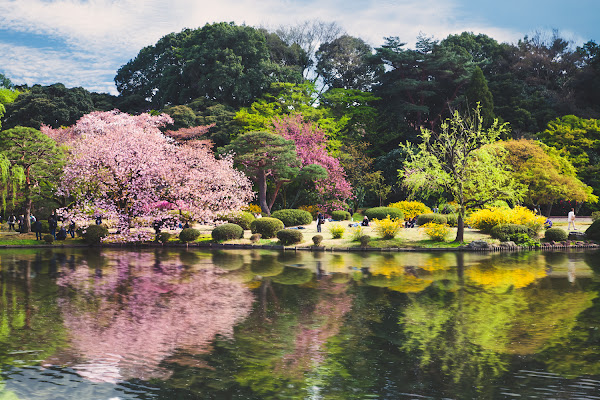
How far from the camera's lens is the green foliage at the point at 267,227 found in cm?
3416

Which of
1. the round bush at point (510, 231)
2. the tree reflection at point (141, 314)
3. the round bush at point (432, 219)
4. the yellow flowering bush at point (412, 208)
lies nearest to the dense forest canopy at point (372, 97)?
the yellow flowering bush at point (412, 208)

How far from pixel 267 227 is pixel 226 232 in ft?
9.00

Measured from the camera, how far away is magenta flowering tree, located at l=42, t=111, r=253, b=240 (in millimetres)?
32812

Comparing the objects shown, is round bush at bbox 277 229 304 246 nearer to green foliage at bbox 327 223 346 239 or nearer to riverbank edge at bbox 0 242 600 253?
riverbank edge at bbox 0 242 600 253

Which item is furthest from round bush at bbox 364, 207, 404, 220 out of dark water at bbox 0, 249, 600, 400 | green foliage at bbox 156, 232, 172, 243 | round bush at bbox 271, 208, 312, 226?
dark water at bbox 0, 249, 600, 400

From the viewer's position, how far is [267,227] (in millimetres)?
34156

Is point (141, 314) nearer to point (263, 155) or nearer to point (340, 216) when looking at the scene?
point (263, 155)

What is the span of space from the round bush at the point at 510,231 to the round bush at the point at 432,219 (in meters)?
5.08

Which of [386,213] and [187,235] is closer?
[187,235]

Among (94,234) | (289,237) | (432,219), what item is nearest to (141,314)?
(289,237)

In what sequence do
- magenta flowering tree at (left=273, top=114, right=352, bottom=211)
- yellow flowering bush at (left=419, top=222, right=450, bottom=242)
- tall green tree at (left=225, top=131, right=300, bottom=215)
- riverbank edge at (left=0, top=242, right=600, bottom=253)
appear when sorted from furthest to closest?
magenta flowering tree at (left=273, top=114, right=352, bottom=211) < tall green tree at (left=225, top=131, right=300, bottom=215) < yellow flowering bush at (left=419, top=222, right=450, bottom=242) < riverbank edge at (left=0, top=242, right=600, bottom=253)

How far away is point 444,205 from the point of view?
4366 cm

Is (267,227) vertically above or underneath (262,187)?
underneath

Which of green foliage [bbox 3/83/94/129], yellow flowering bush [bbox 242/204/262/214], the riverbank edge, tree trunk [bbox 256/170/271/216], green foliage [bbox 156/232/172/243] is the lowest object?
the riverbank edge
